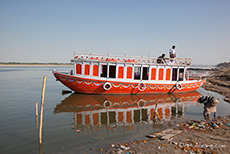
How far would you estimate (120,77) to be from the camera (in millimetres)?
16969

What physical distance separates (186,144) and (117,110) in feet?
21.9

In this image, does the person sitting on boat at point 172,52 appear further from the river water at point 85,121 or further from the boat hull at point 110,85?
the river water at point 85,121

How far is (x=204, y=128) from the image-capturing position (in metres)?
8.47

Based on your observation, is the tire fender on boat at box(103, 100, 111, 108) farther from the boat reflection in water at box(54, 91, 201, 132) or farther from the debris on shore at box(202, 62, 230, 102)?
the debris on shore at box(202, 62, 230, 102)

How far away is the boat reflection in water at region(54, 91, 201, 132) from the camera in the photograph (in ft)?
33.1

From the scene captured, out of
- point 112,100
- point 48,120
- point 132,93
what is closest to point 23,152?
point 48,120

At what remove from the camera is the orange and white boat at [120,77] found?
52.8ft

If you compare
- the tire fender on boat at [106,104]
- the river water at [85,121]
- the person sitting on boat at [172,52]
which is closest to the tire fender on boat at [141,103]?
the river water at [85,121]

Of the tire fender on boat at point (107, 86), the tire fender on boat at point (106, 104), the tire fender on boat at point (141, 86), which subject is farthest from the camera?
the tire fender on boat at point (141, 86)

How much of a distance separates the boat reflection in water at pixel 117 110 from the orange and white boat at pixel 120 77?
0.91 metres

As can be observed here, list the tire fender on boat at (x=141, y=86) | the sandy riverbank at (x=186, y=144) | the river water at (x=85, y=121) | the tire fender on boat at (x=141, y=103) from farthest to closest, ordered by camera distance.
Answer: the tire fender on boat at (x=141, y=86) → the tire fender on boat at (x=141, y=103) → the river water at (x=85, y=121) → the sandy riverbank at (x=186, y=144)

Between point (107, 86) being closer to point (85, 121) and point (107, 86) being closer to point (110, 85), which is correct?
point (110, 85)

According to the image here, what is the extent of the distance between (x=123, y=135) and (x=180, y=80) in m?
14.8

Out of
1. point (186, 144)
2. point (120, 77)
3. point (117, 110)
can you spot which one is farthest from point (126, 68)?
point (186, 144)
